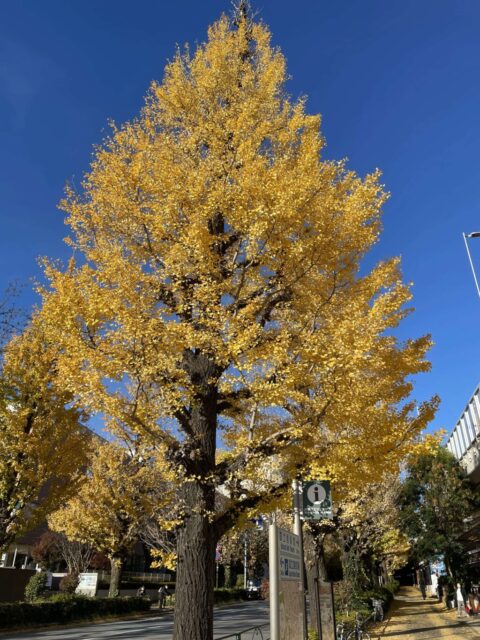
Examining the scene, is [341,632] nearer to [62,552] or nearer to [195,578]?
[195,578]

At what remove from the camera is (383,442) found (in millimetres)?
6234

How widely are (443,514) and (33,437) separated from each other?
21.4 m

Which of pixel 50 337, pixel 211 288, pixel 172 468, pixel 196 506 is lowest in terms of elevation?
pixel 196 506

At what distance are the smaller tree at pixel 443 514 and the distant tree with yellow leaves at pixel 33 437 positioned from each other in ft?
56.8

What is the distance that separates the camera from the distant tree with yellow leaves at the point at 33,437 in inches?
491

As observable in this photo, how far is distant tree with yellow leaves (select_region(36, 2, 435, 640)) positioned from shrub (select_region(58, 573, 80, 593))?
68.2 feet

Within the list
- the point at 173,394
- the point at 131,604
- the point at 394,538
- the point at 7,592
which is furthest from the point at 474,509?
the point at 173,394

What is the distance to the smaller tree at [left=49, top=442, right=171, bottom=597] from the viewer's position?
21469 millimetres

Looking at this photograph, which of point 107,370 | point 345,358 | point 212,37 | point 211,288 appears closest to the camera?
point 345,358

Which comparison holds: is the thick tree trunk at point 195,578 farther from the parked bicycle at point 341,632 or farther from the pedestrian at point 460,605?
the pedestrian at point 460,605

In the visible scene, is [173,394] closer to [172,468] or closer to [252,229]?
[172,468]

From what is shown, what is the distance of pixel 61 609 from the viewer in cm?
1869

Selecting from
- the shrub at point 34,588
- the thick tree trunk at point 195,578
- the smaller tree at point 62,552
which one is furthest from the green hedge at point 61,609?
the thick tree trunk at point 195,578

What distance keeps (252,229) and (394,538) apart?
29.4 m
